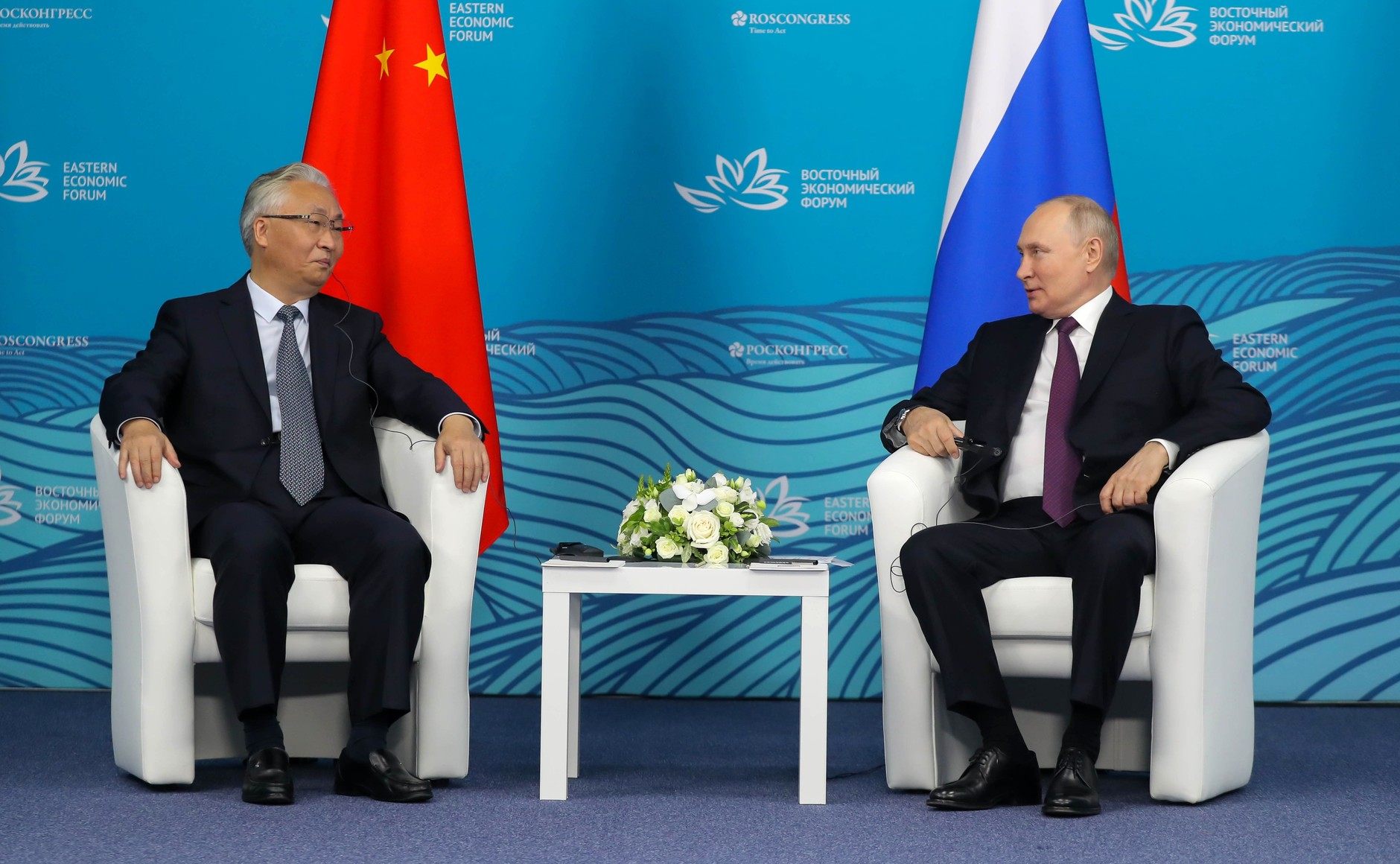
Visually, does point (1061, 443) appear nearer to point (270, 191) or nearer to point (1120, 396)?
point (1120, 396)

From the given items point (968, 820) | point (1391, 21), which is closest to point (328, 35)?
point (968, 820)

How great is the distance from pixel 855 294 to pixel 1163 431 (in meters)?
1.53

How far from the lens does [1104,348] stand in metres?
3.07

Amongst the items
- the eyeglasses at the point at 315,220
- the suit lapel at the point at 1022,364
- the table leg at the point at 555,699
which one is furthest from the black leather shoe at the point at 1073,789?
the eyeglasses at the point at 315,220

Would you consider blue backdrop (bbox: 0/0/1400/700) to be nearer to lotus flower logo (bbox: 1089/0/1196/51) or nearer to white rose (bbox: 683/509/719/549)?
lotus flower logo (bbox: 1089/0/1196/51)

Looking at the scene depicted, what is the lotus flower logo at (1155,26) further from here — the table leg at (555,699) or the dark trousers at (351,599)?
the dark trousers at (351,599)

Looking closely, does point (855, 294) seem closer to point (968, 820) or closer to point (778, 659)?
point (778, 659)

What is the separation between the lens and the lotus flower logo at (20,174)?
4344 millimetres

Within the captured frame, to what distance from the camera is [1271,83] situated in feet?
13.9

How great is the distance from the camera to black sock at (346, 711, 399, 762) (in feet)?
9.00

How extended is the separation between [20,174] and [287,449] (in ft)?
6.42

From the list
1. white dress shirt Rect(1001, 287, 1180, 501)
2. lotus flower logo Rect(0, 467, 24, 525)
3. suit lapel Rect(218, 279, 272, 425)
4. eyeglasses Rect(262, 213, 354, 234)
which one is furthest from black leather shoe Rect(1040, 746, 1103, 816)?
lotus flower logo Rect(0, 467, 24, 525)

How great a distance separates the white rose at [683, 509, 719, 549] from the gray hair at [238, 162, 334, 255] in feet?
4.03

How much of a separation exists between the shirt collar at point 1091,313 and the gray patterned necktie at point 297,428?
170 centimetres
